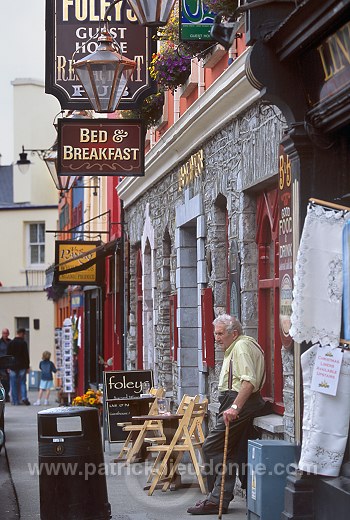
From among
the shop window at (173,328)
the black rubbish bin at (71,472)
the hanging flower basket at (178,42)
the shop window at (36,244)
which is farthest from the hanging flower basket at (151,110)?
the shop window at (36,244)

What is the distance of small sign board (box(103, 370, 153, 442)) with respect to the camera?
17.7 metres

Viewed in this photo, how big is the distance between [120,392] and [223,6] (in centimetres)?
709

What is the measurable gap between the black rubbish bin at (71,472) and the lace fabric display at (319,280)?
224 centimetres

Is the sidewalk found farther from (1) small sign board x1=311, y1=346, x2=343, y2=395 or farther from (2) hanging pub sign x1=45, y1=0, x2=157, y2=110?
(2) hanging pub sign x1=45, y1=0, x2=157, y2=110

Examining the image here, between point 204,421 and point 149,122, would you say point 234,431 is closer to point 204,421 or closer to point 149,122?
point 204,421

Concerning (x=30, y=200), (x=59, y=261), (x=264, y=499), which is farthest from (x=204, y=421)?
(x=30, y=200)

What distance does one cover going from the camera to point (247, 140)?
41.0ft

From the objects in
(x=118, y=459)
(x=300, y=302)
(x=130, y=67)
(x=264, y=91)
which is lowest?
(x=118, y=459)

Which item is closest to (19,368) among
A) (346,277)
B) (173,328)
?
(173,328)

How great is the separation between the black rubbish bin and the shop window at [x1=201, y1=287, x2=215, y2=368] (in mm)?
4087

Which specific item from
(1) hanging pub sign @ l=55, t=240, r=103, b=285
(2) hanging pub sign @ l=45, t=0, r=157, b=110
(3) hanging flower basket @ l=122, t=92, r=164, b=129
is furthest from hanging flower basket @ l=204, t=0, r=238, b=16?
(1) hanging pub sign @ l=55, t=240, r=103, b=285

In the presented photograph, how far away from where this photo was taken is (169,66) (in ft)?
53.0

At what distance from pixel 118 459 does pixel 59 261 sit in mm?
11794

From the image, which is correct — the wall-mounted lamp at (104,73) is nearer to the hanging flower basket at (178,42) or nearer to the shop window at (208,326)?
the hanging flower basket at (178,42)
